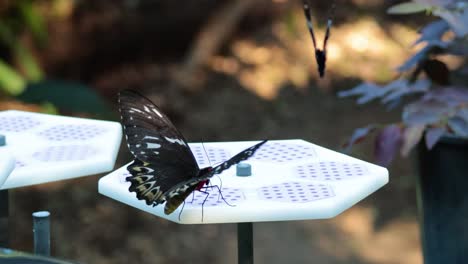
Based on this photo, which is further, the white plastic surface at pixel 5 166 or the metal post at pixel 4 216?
the metal post at pixel 4 216

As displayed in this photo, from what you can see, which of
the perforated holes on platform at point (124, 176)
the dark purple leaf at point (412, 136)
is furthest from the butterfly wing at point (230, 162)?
the dark purple leaf at point (412, 136)

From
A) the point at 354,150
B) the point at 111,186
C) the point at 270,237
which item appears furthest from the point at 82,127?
the point at 354,150

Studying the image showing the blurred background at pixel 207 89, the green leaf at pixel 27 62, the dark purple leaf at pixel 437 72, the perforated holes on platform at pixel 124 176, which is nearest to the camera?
the perforated holes on platform at pixel 124 176

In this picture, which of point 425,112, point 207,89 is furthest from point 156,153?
point 207,89

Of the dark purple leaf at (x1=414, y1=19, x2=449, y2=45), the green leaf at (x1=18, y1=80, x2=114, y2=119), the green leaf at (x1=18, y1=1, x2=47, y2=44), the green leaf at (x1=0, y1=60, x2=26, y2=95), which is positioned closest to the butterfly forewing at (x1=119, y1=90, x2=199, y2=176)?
the dark purple leaf at (x1=414, y1=19, x2=449, y2=45)

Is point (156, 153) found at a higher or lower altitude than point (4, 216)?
higher

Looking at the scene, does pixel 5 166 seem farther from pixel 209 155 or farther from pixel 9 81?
pixel 9 81

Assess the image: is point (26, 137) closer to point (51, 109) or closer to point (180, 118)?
point (51, 109)

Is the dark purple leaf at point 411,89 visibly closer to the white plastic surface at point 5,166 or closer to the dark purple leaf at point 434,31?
the dark purple leaf at point 434,31
